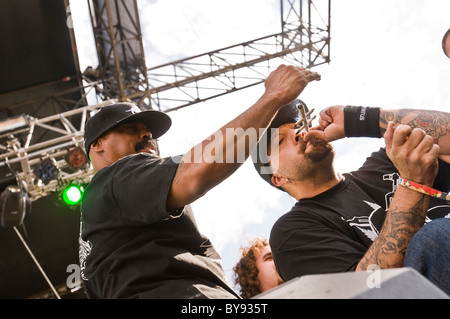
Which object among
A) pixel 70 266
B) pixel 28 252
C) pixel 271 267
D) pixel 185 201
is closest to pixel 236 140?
pixel 185 201

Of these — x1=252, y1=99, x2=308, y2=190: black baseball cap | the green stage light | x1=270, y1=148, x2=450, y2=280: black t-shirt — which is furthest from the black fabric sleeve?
the green stage light

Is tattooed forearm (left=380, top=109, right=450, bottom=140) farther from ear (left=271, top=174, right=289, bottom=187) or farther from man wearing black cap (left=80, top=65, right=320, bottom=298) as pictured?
ear (left=271, top=174, right=289, bottom=187)

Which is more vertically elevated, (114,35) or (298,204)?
(114,35)

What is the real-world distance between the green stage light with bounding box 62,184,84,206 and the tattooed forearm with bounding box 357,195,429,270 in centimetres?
557

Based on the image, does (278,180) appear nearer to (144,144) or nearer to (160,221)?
(144,144)

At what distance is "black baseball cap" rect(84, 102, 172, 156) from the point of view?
238 centimetres

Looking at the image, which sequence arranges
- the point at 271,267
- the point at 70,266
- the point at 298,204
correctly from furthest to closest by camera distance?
the point at 70,266
the point at 271,267
the point at 298,204

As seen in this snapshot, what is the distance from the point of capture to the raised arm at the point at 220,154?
163cm

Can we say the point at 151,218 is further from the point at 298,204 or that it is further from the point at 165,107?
the point at 165,107

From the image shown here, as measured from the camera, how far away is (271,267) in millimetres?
3447

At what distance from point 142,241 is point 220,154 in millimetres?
501

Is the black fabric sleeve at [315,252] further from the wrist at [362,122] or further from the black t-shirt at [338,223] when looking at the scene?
the wrist at [362,122]

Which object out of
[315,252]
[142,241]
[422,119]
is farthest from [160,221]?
[422,119]
